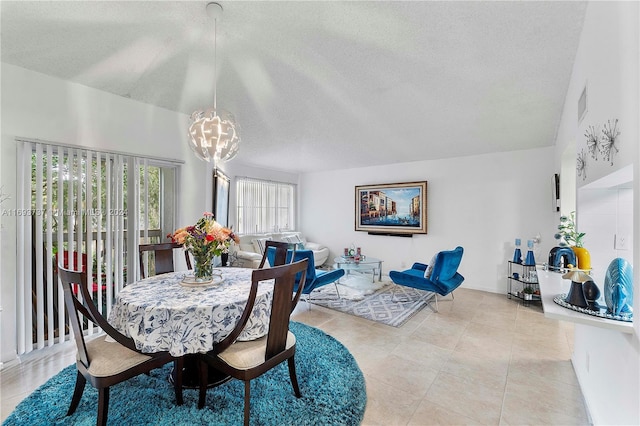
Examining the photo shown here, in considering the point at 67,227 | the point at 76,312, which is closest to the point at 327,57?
the point at 76,312

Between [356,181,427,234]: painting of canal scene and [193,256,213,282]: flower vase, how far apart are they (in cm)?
441

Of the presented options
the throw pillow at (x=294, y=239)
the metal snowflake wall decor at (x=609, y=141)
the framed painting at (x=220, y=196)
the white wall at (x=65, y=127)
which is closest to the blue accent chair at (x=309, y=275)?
the white wall at (x=65, y=127)

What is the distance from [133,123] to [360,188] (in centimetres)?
443

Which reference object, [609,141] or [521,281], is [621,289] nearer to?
[609,141]

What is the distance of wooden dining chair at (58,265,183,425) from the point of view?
159 cm

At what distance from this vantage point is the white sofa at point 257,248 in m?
4.92

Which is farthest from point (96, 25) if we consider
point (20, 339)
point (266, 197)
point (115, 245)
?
point (266, 197)

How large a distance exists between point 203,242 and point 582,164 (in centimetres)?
279

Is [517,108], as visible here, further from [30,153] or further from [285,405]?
[30,153]

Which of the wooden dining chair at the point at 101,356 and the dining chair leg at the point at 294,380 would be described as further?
the dining chair leg at the point at 294,380

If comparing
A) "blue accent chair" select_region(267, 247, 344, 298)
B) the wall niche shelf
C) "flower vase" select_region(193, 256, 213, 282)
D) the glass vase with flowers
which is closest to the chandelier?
the glass vase with flowers

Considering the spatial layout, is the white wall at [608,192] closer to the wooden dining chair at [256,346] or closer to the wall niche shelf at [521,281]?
the wooden dining chair at [256,346]

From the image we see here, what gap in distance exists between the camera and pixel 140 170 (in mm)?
3307

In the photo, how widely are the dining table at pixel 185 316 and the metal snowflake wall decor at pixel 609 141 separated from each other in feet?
6.76
